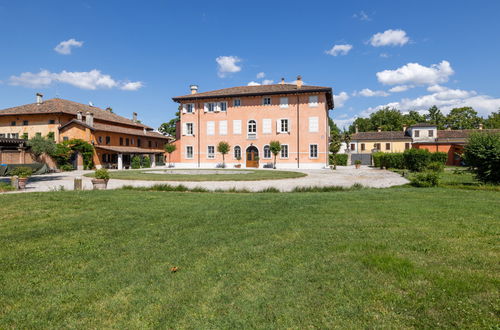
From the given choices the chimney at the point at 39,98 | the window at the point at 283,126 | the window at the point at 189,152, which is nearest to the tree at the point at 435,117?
the window at the point at 283,126

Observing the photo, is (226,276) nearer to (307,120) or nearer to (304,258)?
(304,258)

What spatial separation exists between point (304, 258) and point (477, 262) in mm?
2289

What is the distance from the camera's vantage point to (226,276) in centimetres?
336

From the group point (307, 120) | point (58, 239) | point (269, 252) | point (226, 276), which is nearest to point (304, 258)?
point (269, 252)

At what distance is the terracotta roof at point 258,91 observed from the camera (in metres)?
34.8

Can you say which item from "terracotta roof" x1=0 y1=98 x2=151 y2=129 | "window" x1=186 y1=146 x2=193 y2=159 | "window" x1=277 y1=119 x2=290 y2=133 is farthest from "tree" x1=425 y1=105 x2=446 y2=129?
"terracotta roof" x1=0 y1=98 x2=151 y2=129

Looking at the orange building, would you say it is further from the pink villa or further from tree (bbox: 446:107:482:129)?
tree (bbox: 446:107:482:129)

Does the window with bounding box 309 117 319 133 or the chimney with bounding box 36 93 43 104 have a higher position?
the chimney with bounding box 36 93 43 104

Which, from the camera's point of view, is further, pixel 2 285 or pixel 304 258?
pixel 304 258

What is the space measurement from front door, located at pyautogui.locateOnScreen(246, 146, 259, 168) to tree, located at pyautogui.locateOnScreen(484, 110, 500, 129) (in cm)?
5913

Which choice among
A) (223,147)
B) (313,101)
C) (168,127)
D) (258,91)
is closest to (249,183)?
(223,147)

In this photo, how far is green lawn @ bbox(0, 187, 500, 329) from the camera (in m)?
2.54

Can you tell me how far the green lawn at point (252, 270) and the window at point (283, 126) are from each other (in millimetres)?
30213

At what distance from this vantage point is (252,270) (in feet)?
11.4
